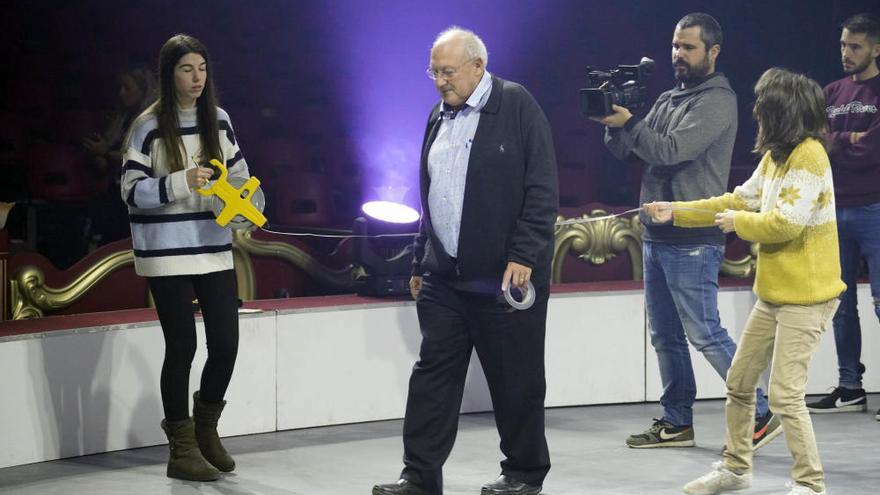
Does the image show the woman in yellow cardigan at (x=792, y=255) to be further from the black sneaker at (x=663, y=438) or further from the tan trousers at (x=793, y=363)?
the black sneaker at (x=663, y=438)

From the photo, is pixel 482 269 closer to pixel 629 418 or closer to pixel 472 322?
pixel 472 322

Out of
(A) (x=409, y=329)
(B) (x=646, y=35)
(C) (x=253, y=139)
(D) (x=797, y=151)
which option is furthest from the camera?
(B) (x=646, y=35)

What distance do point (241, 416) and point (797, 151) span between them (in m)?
2.13

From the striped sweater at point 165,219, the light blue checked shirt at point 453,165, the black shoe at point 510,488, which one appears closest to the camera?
the light blue checked shirt at point 453,165

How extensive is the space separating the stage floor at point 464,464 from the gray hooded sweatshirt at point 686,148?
72 centimetres

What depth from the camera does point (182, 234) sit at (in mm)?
3445

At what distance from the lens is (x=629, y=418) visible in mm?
4559

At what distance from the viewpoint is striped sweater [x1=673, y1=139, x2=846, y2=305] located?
3.08 meters

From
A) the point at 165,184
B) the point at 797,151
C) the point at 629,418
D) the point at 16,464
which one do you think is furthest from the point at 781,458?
the point at 16,464

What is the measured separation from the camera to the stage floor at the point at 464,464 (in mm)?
3479

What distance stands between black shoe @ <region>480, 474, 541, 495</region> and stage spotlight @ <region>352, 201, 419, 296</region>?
1.39 metres

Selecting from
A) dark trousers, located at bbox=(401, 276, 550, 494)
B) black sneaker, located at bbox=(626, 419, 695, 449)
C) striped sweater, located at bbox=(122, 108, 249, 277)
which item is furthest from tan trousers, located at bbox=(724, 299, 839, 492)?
striped sweater, located at bbox=(122, 108, 249, 277)

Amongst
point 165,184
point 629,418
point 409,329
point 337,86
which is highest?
point 337,86

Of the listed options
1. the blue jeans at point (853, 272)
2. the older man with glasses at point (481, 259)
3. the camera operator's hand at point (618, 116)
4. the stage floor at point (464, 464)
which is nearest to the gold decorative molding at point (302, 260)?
Answer: the stage floor at point (464, 464)
